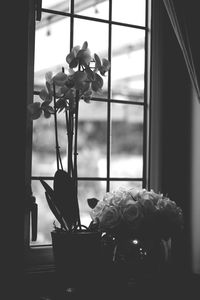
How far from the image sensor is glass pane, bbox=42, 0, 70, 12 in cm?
246

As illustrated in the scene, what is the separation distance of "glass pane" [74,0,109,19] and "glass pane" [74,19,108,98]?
49 mm

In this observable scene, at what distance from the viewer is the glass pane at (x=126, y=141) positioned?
2.63 metres

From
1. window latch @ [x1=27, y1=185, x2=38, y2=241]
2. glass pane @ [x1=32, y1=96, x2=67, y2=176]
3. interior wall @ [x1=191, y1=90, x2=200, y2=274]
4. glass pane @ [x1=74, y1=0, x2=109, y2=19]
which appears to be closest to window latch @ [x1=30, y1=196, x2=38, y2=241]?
window latch @ [x1=27, y1=185, x2=38, y2=241]

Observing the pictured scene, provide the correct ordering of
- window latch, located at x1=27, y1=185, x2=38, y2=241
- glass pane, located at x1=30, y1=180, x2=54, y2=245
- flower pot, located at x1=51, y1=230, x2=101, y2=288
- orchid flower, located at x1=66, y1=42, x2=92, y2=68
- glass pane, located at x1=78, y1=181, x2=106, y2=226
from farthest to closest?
glass pane, located at x1=78, y1=181, x2=106, y2=226, glass pane, located at x1=30, y1=180, x2=54, y2=245, window latch, located at x1=27, y1=185, x2=38, y2=241, orchid flower, located at x1=66, y1=42, x2=92, y2=68, flower pot, located at x1=51, y1=230, x2=101, y2=288

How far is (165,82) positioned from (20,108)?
1032mm

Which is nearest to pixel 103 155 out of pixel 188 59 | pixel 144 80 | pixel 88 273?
pixel 144 80

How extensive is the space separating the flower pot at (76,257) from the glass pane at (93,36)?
90cm

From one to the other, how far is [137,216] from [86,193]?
646 millimetres

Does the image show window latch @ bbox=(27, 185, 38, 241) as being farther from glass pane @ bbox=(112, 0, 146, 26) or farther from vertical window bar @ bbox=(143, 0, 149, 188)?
glass pane @ bbox=(112, 0, 146, 26)

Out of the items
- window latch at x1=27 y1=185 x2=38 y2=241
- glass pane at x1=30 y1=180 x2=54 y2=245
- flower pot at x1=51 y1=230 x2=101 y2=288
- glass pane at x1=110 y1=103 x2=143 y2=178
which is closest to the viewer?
flower pot at x1=51 y1=230 x2=101 y2=288

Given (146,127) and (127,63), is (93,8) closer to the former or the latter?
(127,63)

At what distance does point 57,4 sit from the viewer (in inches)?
97.8

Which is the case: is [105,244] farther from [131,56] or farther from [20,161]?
[131,56]

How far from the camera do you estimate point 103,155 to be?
2594mm
